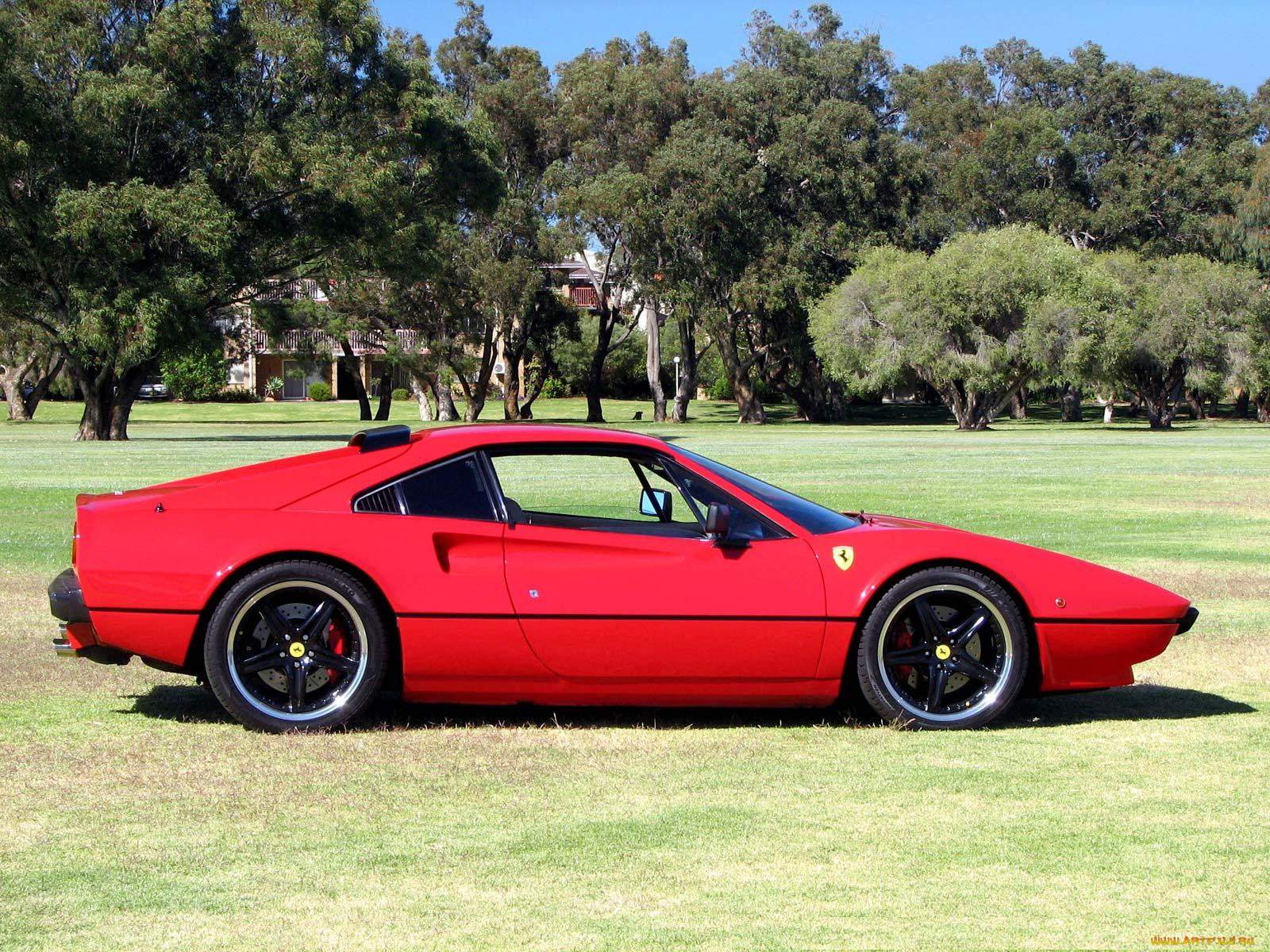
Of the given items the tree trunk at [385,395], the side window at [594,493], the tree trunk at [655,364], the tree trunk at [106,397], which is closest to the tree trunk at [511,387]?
the tree trunk at [385,395]

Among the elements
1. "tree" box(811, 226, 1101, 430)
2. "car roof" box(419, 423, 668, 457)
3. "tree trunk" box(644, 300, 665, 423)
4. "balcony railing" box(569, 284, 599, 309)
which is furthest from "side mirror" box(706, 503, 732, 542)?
"balcony railing" box(569, 284, 599, 309)

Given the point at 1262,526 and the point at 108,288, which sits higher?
the point at 108,288

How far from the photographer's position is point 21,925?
160 inches

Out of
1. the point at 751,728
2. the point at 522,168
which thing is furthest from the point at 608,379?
the point at 751,728

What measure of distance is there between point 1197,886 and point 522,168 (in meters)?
68.1

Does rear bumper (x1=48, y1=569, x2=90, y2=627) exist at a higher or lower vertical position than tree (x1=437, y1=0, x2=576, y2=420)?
lower

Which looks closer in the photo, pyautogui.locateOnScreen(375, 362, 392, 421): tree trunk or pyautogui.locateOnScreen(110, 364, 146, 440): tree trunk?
pyautogui.locateOnScreen(110, 364, 146, 440): tree trunk

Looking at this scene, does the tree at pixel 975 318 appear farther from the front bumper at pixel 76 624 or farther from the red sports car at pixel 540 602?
the front bumper at pixel 76 624

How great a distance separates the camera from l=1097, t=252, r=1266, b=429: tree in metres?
60.5

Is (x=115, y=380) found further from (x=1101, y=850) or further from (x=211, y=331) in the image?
(x=1101, y=850)

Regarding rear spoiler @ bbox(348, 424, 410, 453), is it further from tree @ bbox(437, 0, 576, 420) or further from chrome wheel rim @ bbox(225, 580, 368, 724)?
tree @ bbox(437, 0, 576, 420)

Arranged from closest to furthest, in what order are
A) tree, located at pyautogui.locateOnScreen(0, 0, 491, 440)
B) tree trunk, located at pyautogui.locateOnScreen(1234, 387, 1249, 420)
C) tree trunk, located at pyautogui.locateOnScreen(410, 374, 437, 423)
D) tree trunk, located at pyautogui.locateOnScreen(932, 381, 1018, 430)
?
1. tree, located at pyautogui.locateOnScreen(0, 0, 491, 440)
2. tree trunk, located at pyautogui.locateOnScreen(932, 381, 1018, 430)
3. tree trunk, located at pyautogui.locateOnScreen(410, 374, 437, 423)
4. tree trunk, located at pyautogui.locateOnScreen(1234, 387, 1249, 420)

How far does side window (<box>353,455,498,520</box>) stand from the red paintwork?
57 millimetres

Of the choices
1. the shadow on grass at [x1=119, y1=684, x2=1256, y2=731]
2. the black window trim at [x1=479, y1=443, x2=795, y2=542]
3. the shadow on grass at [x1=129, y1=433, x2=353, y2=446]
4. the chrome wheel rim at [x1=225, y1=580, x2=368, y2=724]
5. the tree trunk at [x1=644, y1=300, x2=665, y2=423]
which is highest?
the tree trunk at [x1=644, y1=300, x2=665, y2=423]
